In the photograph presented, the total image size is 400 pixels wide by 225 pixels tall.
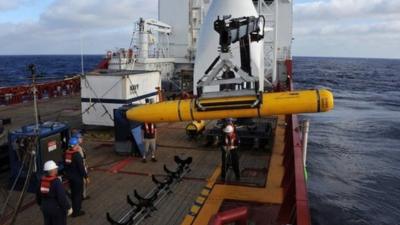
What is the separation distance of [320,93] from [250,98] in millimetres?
1412

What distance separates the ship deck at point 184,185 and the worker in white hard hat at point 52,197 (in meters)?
1.55

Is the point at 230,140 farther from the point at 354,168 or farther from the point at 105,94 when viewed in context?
the point at 354,168

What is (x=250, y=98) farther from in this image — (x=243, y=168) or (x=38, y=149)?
(x=38, y=149)

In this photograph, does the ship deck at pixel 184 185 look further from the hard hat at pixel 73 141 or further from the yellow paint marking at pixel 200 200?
the hard hat at pixel 73 141

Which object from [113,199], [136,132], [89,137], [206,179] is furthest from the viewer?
[89,137]

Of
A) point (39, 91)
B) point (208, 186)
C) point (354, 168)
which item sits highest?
point (39, 91)

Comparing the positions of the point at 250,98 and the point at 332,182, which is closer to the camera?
the point at 250,98

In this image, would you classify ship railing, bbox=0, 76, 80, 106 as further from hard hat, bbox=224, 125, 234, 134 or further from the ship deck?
hard hat, bbox=224, 125, 234, 134

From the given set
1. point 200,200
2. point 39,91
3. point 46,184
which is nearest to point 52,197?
point 46,184

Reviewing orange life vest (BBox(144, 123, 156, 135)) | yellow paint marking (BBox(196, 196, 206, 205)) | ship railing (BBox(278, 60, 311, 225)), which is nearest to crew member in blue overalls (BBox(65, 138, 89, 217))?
yellow paint marking (BBox(196, 196, 206, 205))

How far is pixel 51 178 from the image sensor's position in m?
6.34

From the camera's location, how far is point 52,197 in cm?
635

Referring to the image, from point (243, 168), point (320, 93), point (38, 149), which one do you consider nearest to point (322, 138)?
point (243, 168)

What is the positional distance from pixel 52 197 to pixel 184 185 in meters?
4.15
